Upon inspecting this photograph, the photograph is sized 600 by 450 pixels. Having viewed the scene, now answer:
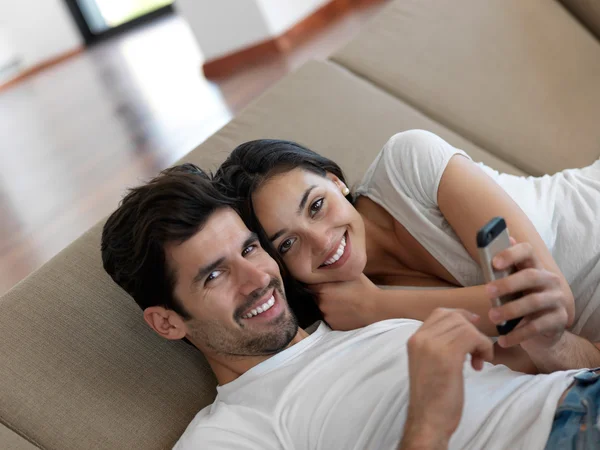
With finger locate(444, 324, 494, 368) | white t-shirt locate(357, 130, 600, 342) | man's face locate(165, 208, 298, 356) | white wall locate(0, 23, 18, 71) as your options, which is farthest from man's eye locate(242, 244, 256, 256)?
white wall locate(0, 23, 18, 71)

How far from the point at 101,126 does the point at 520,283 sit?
4.02 meters

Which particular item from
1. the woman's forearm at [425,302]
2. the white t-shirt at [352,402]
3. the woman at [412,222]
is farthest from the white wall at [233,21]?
the white t-shirt at [352,402]

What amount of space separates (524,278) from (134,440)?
0.80 m

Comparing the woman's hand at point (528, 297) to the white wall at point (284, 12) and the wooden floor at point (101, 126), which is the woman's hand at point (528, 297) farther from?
the white wall at point (284, 12)

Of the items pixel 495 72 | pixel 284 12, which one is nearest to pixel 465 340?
pixel 495 72

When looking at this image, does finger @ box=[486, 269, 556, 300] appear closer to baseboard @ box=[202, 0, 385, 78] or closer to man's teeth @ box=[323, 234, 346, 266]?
man's teeth @ box=[323, 234, 346, 266]

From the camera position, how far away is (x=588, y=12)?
2.67 meters

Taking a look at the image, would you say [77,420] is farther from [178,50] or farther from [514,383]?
[178,50]

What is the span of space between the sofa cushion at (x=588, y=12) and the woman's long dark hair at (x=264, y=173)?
161 cm

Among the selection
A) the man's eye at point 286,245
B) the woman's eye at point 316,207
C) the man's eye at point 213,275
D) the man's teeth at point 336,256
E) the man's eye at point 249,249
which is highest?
the man's eye at point 213,275

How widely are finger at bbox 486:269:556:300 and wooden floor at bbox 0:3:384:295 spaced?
→ 2.45m

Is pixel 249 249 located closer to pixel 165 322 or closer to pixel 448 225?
pixel 165 322

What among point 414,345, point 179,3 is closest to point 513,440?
point 414,345

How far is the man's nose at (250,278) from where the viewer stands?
131 cm
